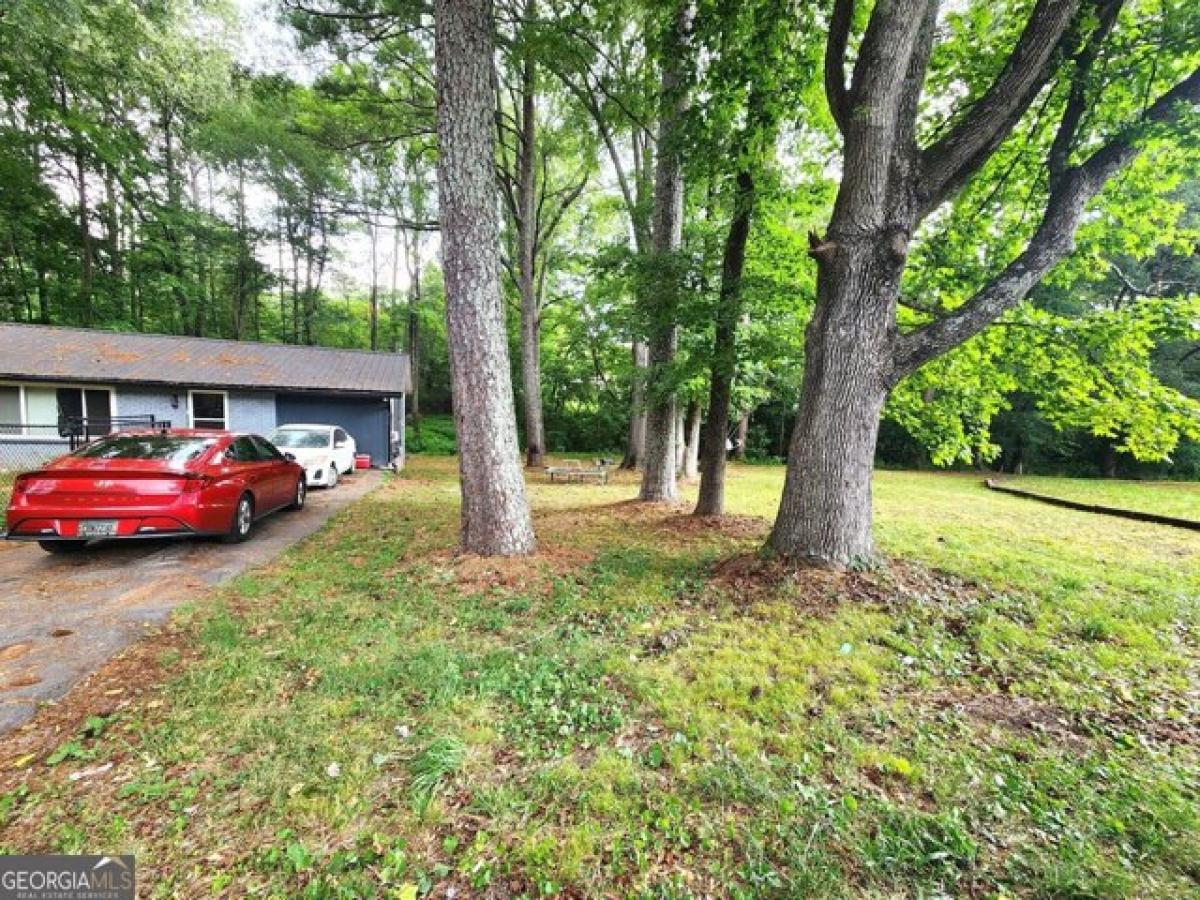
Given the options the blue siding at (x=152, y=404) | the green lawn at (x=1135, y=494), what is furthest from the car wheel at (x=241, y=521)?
the green lawn at (x=1135, y=494)

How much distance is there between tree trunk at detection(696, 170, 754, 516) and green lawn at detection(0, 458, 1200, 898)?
303 centimetres

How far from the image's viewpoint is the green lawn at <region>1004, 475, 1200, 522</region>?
36.0ft

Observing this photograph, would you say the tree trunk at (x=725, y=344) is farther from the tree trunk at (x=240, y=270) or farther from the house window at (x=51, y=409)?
the tree trunk at (x=240, y=270)

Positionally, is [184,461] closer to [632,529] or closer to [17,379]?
[632,529]

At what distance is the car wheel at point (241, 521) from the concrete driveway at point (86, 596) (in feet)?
0.38

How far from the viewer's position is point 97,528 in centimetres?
495

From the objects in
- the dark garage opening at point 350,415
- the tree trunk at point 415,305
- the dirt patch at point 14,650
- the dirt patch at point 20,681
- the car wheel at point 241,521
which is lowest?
the dirt patch at point 20,681

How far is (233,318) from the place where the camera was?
24344 millimetres

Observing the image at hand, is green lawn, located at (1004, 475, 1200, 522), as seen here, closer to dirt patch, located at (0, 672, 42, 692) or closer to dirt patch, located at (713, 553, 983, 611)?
dirt patch, located at (713, 553, 983, 611)

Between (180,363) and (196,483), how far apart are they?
12559 millimetres

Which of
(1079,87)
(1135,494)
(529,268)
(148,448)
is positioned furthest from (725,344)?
(1135,494)

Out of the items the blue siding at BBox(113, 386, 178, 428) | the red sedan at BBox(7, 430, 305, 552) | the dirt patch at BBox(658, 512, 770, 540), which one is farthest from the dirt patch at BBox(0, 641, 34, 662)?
the blue siding at BBox(113, 386, 178, 428)

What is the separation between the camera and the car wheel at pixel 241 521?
19.8ft

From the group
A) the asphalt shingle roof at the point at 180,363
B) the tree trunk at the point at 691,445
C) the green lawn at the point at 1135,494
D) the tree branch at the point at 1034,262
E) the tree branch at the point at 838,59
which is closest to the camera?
the tree branch at the point at 1034,262
